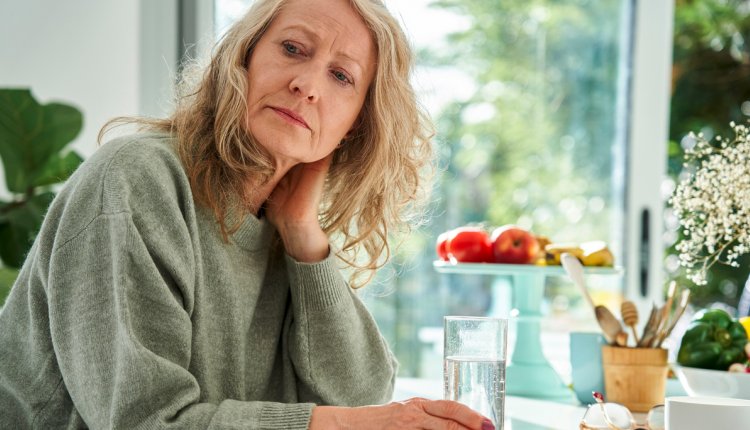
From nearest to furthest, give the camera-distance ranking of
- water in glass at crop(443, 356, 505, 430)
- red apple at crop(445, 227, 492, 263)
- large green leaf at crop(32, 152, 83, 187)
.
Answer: water in glass at crop(443, 356, 505, 430) < red apple at crop(445, 227, 492, 263) < large green leaf at crop(32, 152, 83, 187)

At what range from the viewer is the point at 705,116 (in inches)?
144

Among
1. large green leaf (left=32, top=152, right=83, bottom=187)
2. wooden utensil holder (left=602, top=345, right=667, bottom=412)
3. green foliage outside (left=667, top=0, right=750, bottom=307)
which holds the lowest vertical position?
wooden utensil holder (left=602, top=345, right=667, bottom=412)

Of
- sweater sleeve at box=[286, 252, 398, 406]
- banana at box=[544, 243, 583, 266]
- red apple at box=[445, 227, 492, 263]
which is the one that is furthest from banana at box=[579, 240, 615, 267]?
sweater sleeve at box=[286, 252, 398, 406]

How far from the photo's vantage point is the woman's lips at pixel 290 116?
1369 millimetres

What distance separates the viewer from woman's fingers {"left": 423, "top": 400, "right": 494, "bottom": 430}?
108cm

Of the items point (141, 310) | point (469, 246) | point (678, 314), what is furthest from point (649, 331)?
point (141, 310)

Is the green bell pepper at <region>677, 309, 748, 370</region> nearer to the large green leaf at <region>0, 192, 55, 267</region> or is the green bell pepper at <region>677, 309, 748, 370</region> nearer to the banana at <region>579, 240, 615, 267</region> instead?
the banana at <region>579, 240, 615, 267</region>

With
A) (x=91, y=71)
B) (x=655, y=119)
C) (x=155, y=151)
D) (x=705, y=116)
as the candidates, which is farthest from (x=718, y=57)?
(x=155, y=151)

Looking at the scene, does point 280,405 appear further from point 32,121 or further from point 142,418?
point 32,121

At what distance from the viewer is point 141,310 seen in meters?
1.09

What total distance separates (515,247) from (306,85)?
30.0 inches

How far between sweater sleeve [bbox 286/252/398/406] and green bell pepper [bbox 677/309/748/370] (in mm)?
555

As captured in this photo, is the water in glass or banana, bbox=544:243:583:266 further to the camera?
banana, bbox=544:243:583:266

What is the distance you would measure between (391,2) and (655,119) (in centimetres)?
176
